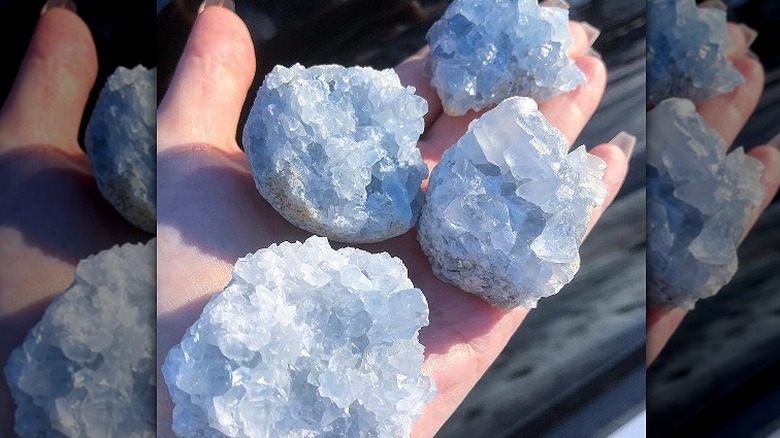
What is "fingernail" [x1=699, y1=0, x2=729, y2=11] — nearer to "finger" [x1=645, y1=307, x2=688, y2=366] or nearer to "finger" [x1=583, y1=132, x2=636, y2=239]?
"finger" [x1=583, y1=132, x2=636, y2=239]

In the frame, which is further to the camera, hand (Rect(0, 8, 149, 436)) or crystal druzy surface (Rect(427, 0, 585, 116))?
crystal druzy surface (Rect(427, 0, 585, 116))

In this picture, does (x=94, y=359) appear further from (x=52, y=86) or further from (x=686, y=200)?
(x=686, y=200)

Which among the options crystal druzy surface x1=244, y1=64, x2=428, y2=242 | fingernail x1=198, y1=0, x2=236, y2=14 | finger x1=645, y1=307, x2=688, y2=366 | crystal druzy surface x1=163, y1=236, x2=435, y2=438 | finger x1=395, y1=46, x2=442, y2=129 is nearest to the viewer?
crystal druzy surface x1=163, y1=236, x2=435, y2=438

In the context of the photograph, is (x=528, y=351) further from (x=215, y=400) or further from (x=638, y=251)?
(x=215, y=400)

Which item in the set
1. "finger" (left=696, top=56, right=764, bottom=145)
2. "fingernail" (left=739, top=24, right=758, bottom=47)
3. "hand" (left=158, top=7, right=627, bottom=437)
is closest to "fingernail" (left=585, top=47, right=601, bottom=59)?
"finger" (left=696, top=56, right=764, bottom=145)

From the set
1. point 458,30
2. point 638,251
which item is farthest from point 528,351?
point 458,30

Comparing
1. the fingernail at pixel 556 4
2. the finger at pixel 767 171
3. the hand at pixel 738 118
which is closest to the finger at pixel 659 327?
the hand at pixel 738 118

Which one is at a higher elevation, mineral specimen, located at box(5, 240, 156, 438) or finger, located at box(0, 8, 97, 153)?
finger, located at box(0, 8, 97, 153)

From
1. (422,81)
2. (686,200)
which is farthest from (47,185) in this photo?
(686,200)
